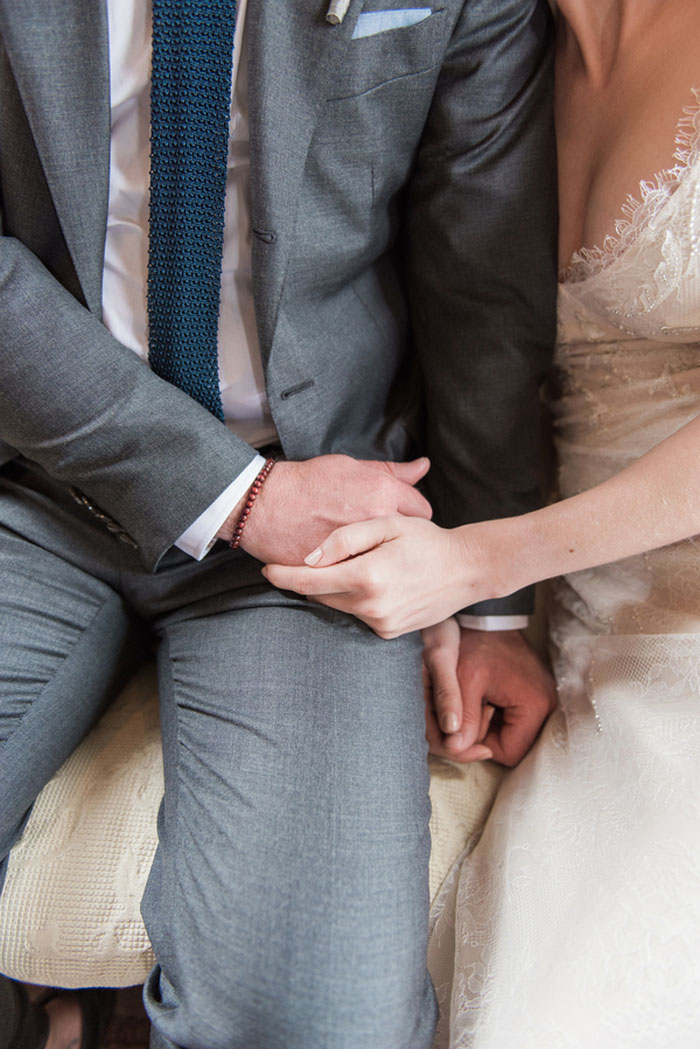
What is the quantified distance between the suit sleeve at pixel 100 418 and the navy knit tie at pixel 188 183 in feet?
0.15

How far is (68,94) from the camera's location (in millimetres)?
727

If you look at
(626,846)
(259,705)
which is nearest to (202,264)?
(259,705)

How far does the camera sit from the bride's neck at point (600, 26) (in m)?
0.83

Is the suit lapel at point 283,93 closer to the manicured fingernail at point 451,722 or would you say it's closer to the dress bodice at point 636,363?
the dress bodice at point 636,363

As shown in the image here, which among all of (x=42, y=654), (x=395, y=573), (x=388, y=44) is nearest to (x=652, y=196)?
(x=388, y=44)

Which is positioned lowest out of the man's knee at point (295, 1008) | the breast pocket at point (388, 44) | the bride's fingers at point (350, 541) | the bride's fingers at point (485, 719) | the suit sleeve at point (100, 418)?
the bride's fingers at point (485, 719)

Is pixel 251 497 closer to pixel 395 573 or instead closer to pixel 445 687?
pixel 395 573

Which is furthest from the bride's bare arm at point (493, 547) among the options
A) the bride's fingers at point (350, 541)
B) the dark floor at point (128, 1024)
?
the dark floor at point (128, 1024)

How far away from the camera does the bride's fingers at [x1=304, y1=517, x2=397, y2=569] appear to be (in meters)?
0.83

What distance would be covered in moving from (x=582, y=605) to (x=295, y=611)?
374 millimetres

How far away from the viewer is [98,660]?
977mm

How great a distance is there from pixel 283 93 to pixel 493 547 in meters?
0.51

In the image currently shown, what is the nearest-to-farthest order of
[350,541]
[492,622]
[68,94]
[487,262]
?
[68,94] < [350,541] < [487,262] < [492,622]

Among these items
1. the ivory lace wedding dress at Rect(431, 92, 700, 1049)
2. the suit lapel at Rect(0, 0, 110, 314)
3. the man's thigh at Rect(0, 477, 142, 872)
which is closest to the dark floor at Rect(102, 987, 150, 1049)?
the man's thigh at Rect(0, 477, 142, 872)
